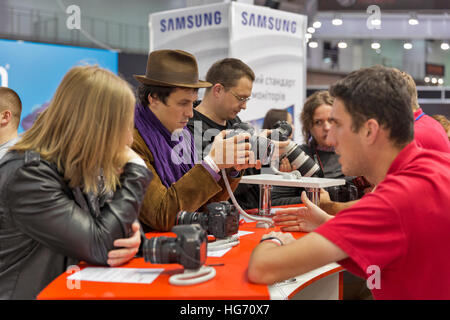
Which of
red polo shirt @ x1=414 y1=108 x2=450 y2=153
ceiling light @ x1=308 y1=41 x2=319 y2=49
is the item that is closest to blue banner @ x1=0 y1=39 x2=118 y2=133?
red polo shirt @ x1=414 y1=108 x2=450 y2=153

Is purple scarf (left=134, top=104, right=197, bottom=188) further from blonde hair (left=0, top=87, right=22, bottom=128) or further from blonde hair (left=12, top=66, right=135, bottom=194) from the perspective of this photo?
blonde hair (left=0, top=87, right=22, bottom=128)

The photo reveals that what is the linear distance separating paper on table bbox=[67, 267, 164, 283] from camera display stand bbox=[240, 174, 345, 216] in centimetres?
98

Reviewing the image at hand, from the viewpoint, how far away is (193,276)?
1.32m

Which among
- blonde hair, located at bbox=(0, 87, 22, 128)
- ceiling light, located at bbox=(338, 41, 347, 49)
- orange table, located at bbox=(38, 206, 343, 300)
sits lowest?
orange table, located at bbox=(38, 206, 343, 300)

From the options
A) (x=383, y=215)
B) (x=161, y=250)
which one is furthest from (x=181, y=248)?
(x=383, y=215)

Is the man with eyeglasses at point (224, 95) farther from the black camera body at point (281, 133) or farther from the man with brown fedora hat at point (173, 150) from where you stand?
the black camera body at point (281, 133)

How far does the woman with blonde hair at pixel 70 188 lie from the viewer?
133 cm

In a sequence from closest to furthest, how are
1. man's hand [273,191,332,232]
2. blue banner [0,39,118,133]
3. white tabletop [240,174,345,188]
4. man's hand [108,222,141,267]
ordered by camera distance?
man's hand [108,222,141,267] → man's hand [273,191,332,232] → white tabletop [240,174,345,188] → blue banner [0,39,118,133]

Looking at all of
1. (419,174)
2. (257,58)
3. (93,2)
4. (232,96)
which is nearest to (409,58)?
(93,2)

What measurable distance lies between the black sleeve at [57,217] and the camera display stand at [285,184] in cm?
101

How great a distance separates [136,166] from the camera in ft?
4.93

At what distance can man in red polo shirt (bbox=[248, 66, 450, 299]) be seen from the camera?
120 cm

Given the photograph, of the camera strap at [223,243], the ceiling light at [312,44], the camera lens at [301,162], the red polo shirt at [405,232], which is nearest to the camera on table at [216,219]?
the camera strap at [223,243]

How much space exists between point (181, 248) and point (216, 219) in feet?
1.24
